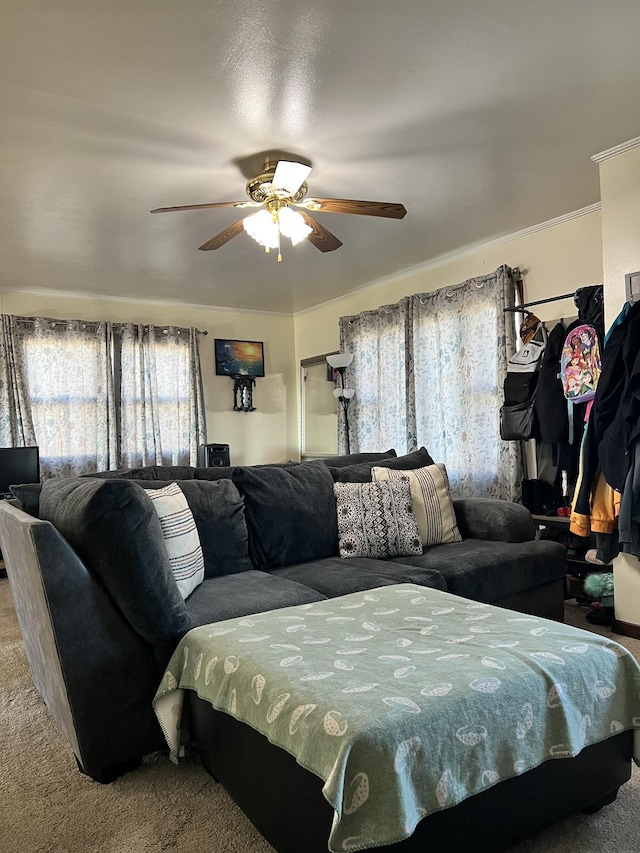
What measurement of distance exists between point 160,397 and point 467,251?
128 inches

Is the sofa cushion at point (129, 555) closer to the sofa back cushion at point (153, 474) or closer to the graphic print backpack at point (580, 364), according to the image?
the sofa back cushion at point (153, 474)

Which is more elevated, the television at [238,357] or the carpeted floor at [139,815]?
the television at [238,357]

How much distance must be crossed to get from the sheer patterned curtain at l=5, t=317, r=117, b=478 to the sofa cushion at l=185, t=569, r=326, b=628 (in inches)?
138

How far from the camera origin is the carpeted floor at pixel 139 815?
152cm

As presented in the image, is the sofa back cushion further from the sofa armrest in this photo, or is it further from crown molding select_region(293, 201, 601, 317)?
crown molding select_region(293, 201, 601, 317)

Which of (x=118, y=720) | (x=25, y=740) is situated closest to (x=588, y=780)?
(x=118, y=720)

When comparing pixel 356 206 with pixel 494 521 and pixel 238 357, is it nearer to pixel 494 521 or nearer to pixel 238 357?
pixel 494 521

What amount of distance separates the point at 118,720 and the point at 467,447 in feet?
10.9

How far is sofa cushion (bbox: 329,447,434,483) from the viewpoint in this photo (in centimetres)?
324

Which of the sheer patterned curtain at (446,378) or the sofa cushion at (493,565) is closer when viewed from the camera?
the sofa cushion at (493,565)

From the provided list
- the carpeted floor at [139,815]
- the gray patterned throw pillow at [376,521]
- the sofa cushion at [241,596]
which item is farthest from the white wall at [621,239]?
the sofa cushion at [241,596]

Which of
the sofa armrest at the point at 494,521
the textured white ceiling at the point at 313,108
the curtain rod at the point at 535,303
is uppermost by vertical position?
the textured white ceiling at the point at 313,108

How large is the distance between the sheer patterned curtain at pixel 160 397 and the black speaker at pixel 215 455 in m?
0.20

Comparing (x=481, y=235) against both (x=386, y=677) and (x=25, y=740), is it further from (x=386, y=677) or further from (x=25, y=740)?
(x=25, y=740)
